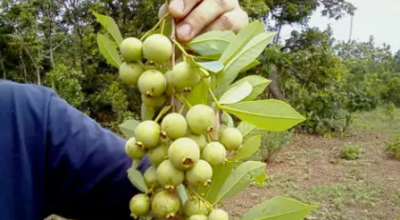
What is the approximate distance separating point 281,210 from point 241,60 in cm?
13

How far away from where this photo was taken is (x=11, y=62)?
23.4 feet

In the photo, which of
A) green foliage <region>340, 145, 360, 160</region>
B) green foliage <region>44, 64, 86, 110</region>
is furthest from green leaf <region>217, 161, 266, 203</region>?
green foliage <region>340, 145, 360, 160</region>

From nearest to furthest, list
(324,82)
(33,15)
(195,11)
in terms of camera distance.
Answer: (195,11)
(33,15)
(324,82)

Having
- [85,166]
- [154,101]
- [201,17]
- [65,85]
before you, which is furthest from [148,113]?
[65,85]

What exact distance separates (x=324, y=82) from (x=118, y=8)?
128 inches

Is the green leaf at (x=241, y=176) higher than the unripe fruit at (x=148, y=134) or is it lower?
lower

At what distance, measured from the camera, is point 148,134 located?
1.38ft

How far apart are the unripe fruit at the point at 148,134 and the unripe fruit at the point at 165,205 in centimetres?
4

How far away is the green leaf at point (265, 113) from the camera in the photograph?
0.46 metres

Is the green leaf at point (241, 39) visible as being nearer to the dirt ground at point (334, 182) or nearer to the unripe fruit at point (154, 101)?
the unripe fruit at point (154, 101)

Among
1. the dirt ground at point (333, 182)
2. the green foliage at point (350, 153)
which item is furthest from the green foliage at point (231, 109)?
the green foliage at point (350, 153)

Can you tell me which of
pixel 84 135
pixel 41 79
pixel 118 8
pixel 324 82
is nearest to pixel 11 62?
pixel 41 79

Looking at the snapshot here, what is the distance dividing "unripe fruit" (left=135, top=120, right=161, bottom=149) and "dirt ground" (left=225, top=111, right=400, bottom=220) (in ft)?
12.4

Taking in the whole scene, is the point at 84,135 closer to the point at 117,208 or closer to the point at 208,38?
the point at 117,208
